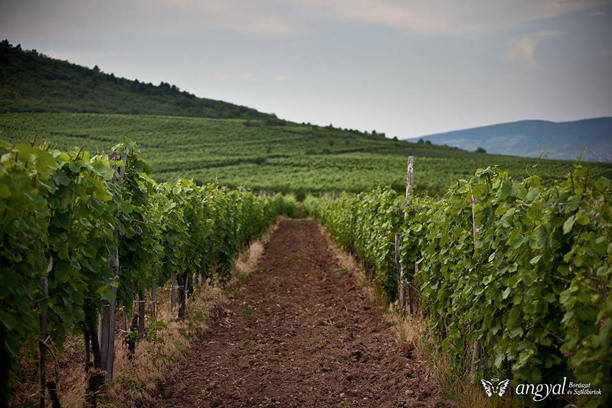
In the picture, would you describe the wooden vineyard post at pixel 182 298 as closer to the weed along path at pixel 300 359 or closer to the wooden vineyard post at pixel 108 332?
the weed along path at pixel 300 359

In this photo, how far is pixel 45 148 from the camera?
3.47 meters

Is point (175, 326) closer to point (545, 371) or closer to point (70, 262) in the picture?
point (70, 262)

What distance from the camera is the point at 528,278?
136 inches

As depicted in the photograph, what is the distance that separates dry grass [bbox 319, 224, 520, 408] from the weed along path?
0.13 metres

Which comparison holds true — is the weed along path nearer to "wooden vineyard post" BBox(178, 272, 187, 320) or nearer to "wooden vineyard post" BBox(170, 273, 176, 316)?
"wooden vineyard post" BBox(178, 272, 187, 320)

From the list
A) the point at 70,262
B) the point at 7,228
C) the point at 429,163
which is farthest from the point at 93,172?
the point at 429,163

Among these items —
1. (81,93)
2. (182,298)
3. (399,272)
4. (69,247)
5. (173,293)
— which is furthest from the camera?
(81,93)

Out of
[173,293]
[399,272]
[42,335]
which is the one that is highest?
[42,335]

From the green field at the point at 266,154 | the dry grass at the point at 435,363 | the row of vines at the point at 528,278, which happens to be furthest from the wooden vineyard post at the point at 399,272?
the green field at the point at 266,154

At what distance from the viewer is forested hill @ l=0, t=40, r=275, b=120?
2925 inches

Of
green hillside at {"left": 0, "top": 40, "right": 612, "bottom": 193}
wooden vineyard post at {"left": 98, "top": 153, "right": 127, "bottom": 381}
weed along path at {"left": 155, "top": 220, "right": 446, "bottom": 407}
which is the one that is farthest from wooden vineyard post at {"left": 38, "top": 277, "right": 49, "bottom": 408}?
green hillside at {"left": 0, "top": 40, "right": 612, "bottom": 193}

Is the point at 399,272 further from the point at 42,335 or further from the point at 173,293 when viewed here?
the point at 42,335

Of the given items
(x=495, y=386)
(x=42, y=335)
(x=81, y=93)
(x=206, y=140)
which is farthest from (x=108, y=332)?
(x=81, y=93)

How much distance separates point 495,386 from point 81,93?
348 ft
